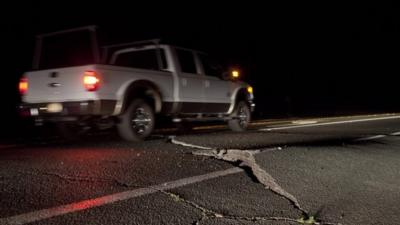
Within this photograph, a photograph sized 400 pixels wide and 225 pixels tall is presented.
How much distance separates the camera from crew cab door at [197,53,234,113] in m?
10.8

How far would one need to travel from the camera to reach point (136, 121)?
8.95 m

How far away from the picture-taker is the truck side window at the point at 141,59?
1002cm

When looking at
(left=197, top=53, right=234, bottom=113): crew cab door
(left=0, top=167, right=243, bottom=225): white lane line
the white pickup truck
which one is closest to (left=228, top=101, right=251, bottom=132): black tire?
(left=197, top=53, right=234, bottom=113): crew cab door

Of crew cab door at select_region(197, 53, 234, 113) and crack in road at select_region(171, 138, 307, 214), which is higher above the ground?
crew cab door at select_region(197, 53, 234, 113)

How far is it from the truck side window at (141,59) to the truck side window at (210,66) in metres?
1.25

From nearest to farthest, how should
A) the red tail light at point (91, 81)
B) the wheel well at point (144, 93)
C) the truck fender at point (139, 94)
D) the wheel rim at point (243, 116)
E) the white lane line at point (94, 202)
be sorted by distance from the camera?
the white lane line at point (94, 202)
the red tail light at point (91, 81)
the truck fender at point (139, 94)
the wheel well at point (144, 93)
the wheel rim at point (243, 116)

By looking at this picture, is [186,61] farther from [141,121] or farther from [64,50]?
[64,50]

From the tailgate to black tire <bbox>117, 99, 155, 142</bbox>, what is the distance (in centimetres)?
85

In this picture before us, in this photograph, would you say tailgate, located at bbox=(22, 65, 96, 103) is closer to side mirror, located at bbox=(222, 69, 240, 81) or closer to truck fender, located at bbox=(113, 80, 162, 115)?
truck fender, located at bbox=(113, 80, 162, 115)

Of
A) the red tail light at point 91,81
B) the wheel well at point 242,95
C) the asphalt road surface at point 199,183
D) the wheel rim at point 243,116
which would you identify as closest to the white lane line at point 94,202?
the asphalt road surface at point 199,183

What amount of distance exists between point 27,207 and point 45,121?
500 cm

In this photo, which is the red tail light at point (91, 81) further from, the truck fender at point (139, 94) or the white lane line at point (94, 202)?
the white lane line at point (94, 202)

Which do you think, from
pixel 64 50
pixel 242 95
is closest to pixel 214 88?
pixel 242 95

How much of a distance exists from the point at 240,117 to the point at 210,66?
5.13 ft
